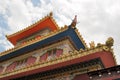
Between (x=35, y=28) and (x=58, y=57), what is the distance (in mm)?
11333

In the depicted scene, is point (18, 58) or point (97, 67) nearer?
point (97, 67)

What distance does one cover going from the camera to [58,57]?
15.2 metres

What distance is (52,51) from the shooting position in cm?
1975

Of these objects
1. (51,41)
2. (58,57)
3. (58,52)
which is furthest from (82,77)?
(51,41)

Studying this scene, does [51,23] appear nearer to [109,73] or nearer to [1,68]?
[1,68]

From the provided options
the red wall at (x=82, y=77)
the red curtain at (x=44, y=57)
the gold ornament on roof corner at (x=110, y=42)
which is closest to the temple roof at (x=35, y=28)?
the red curtain at (x=44, y=57)

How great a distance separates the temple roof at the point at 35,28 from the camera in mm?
24641

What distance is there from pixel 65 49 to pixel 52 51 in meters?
1.56

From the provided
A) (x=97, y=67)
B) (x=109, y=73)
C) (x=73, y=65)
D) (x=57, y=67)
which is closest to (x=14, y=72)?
(x=57, y=67)

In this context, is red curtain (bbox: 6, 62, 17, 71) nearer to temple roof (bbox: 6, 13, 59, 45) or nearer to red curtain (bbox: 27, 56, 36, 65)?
red curtain (bbox: 27, 56, 36, 65)

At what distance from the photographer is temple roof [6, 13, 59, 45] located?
2464 cm

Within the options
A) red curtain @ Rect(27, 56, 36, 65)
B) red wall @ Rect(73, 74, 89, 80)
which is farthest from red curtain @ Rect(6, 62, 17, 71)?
red wall @ Rect(73, 74, 89, 80)

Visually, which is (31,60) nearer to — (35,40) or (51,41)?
(35,40)

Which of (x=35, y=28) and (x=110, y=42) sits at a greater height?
(x=35, y=28)
